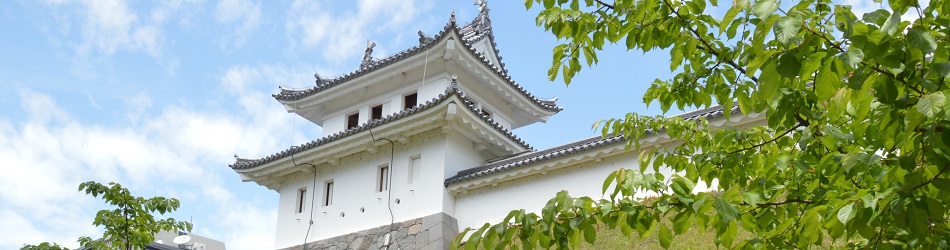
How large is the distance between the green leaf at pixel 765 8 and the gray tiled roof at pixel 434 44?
11.2 metres

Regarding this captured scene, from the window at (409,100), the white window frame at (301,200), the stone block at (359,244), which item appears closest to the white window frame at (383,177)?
the stone block at (359,244)

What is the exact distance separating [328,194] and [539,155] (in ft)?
13.2

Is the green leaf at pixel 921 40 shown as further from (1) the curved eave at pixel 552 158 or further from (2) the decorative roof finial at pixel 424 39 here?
(2) the decorative roof finial at pixel 424 39

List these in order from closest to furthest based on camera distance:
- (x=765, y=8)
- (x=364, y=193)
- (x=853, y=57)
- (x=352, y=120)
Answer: (x=853, y=57) < (x=765, y=8) < (x=364, y=193) < (x=352, y=120)

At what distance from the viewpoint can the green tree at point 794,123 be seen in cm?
284

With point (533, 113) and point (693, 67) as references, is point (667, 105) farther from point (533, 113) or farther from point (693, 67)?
point (533, 113)

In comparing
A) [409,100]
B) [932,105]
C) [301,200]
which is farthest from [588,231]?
[301,200]

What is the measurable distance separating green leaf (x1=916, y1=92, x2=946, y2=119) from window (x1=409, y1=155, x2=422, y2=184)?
11.3m

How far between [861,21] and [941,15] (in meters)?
0.40

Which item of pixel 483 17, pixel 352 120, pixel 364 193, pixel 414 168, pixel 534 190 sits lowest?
pixel 534 190

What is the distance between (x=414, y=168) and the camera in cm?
1379

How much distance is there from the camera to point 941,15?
3070 mm

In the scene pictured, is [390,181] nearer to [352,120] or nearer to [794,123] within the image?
[352,120]

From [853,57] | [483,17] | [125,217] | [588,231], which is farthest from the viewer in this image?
[483,17]
